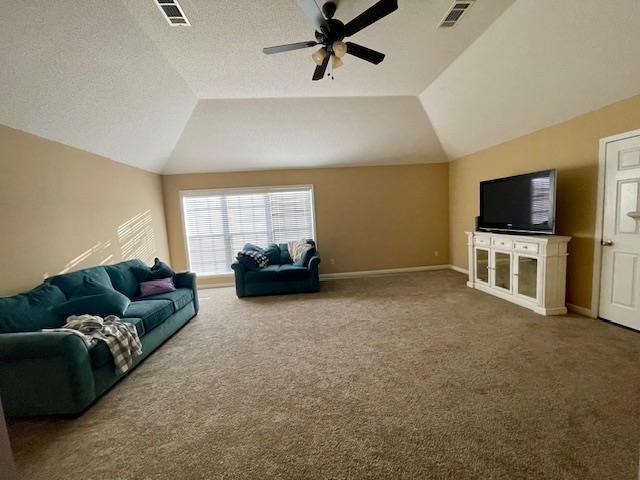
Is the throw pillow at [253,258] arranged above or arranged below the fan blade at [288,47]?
below

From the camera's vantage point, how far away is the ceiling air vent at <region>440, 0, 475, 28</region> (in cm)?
239

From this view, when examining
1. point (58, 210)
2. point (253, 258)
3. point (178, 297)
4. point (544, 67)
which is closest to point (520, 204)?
point (544, 67)

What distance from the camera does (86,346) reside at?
82.4 inches

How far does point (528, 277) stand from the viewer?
3.58 metres

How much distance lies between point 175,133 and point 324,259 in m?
3.75

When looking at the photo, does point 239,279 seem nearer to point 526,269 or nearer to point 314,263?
point 314,263

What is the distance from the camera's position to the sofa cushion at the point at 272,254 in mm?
5309

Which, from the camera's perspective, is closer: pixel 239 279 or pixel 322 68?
pixel 322 68

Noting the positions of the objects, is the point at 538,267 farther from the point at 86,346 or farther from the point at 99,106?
the point at 99,106

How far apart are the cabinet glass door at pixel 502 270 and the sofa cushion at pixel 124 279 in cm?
529

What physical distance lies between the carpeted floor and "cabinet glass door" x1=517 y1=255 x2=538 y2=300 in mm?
396

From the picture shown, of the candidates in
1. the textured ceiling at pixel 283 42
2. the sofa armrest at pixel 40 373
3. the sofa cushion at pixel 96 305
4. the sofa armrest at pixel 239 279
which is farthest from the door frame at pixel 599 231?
the sofa cushion at pixel 96 305

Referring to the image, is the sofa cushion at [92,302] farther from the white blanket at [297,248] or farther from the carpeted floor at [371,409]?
the white blanket at [297,248]

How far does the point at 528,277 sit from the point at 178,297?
476cm
